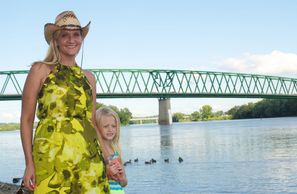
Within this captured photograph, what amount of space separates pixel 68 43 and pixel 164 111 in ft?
412

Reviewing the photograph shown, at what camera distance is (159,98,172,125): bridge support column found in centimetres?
12575

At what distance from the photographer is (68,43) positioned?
3.72 metres

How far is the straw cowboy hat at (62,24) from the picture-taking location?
3.68 meters

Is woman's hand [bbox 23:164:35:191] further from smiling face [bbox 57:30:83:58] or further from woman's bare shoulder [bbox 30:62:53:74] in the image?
smiling face [bbox 57:30:83:58]

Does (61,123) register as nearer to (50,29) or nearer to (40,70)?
(40,70)

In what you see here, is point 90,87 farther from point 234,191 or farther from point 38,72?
point 234,191

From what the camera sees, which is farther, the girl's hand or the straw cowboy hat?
the girl's hand

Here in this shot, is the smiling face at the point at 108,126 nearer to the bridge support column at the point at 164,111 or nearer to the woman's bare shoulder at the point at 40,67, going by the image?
the woman's bare shoulder at the point at 40,67

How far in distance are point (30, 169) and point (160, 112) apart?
12725 centimetres

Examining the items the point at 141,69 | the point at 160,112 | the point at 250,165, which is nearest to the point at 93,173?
the point at 250,165

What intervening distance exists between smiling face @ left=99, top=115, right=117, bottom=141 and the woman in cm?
43

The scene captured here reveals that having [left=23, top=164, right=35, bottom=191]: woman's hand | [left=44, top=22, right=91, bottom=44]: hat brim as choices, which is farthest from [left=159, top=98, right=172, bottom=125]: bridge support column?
[left=23, top=164, right=35, bottom=191]: woman's hand

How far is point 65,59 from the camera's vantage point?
3.72 metres

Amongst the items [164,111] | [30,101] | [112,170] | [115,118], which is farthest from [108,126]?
[164,111]
